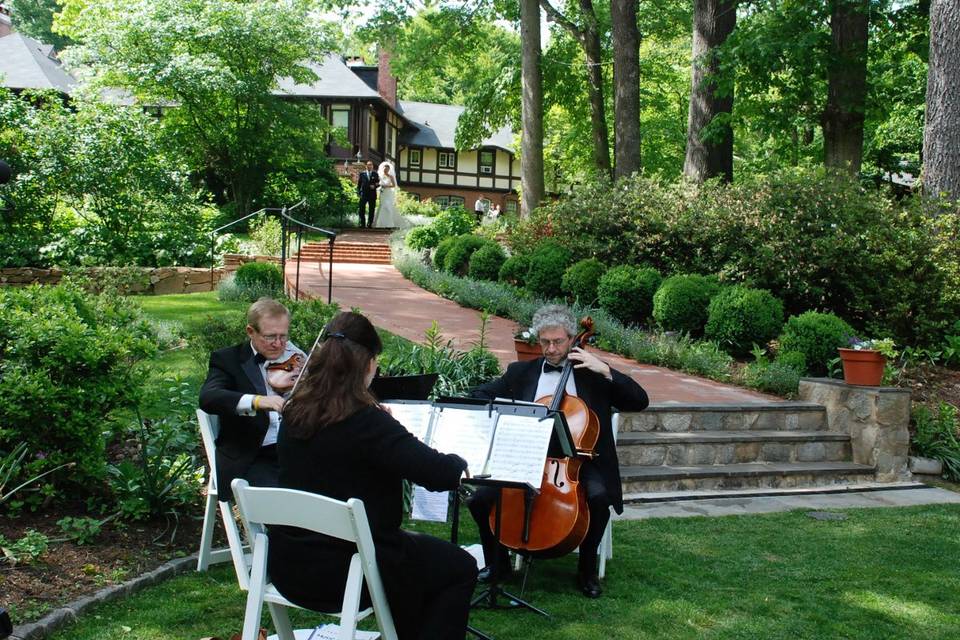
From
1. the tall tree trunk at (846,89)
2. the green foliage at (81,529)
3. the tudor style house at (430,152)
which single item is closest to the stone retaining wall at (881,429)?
the green foliage at (81,529)

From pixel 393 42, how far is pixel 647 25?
6.67 meters

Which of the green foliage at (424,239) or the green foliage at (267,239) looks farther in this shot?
the green foliage at (424,239)

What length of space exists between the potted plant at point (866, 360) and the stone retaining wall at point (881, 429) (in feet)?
0.29

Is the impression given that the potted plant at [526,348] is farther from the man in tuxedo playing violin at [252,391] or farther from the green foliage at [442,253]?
the green foliage at [442,253]

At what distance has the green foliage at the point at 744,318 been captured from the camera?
33.7ft

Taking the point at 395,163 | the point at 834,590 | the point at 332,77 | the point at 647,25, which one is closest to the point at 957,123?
the point at 834,590

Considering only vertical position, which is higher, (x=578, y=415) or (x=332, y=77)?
(x=332, y=77)

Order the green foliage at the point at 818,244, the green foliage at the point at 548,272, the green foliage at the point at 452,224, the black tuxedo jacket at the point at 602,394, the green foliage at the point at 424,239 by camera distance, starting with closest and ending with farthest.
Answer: the black tuxedo jacket at the point at 602,394
the green foliage at the point at 818,244
the green foliage at the point at 548,272
the green foliage at the point at 424,239
the green foliage at the point at 452,224

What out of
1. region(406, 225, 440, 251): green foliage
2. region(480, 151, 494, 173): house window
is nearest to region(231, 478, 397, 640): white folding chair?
region(406, 225, 440, 251): green foliage

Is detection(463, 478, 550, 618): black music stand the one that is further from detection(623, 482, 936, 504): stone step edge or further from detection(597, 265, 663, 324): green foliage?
detection(597, 265, 663, 324): green foliage

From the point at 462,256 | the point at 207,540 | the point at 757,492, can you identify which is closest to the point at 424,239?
the point at 462,256

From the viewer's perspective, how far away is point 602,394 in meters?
5.04

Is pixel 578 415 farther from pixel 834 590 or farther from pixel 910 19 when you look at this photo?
pixel 910 19

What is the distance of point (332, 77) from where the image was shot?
3859 centimetres
